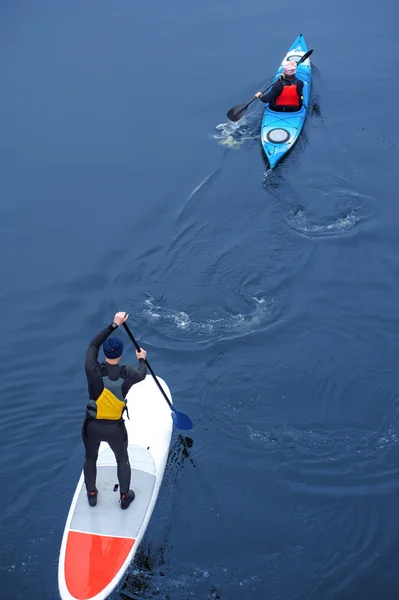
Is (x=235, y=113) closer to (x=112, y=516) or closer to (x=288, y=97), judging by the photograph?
(x=288, y=97)

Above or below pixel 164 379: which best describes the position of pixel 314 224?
above

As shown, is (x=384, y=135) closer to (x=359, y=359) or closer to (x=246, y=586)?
(x=359, y=359)

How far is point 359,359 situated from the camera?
29.4ft

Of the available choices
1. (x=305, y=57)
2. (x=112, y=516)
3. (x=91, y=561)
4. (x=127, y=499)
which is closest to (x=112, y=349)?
(x=127, y=499)

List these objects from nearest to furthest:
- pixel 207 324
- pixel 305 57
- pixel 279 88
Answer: pixel 207 324
pixel 279 88
pixel 305 57

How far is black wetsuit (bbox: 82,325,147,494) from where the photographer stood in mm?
6332

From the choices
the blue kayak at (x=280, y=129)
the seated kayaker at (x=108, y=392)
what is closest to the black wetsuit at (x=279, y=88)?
the blue kayak at (x=280, y=129)

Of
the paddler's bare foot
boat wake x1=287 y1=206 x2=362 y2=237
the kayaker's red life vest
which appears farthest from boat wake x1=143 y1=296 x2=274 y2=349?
the kayaker's red life vest

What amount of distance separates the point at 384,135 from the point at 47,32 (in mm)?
9142

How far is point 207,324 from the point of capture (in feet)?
31.2

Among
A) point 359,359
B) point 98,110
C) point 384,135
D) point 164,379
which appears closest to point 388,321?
point 359,359

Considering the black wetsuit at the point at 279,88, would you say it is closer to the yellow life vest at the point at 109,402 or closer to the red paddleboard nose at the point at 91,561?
the yellow life vest at the point at 109,402

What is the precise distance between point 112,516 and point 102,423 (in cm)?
109

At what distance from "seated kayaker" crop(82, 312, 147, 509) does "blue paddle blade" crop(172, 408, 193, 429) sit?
1.07m
